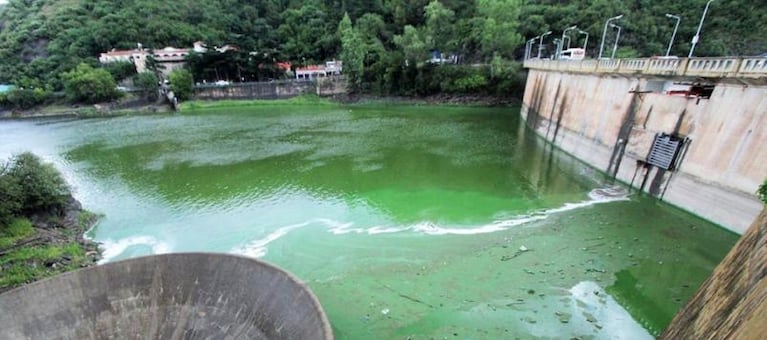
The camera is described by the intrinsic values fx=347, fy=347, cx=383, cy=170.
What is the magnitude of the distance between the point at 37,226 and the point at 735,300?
21.6 metres

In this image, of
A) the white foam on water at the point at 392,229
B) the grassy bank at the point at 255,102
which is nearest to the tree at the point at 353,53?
the grassy bank at the point at 255,102

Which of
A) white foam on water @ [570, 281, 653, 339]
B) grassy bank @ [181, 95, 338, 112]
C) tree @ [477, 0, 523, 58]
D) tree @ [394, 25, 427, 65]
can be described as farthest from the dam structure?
grassy bank @ [181, 95, 338, 112]

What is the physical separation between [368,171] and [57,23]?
84762mm

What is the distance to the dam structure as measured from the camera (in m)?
A: 13.2

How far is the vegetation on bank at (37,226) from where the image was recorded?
11664 mm

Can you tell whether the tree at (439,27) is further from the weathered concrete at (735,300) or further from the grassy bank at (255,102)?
the weathered concrete at (735,300)

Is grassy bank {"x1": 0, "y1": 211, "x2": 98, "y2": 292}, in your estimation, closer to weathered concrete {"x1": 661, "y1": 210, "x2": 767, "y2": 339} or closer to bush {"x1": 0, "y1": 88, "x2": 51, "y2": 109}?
weathered concrete {"x1": 661, "y1": 210, "x2": 767, "y2": 339}

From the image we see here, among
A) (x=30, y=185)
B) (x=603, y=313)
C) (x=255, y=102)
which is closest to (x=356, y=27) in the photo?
(x=255, y=102)

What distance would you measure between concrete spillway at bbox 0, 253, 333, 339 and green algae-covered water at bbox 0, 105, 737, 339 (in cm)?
250

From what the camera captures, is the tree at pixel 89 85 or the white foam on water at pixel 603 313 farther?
the tree at pixel 89 85

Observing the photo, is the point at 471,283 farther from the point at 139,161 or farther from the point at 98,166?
the point at 98,166

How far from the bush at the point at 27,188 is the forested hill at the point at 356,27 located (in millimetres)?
40875

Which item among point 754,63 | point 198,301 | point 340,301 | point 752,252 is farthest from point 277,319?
point 754,63

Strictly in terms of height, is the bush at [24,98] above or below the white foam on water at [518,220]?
below
